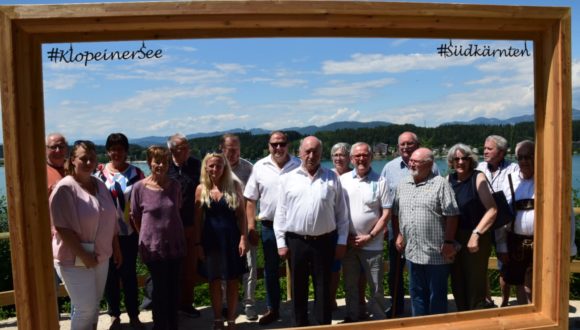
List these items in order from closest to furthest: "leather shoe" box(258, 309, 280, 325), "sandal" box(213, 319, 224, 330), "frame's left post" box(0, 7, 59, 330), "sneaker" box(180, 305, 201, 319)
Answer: "frame's left post" box(0, 7, 59, 330)
"sandal" box(213, 319, 224, 330)
"leather shoe" box(258, 309, 280, 325)
"sneaker" box(180, 305, 201, 319)

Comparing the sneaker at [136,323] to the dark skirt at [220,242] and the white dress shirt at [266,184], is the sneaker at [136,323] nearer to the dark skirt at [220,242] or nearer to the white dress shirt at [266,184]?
the dark skirt at [220,242]

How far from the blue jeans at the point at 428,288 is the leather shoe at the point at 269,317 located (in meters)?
1.34

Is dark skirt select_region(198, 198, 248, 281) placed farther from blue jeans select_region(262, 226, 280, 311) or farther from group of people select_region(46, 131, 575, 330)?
blue jeans select_region(262, 226, 280, 311)

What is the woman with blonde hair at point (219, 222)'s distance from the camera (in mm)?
4262

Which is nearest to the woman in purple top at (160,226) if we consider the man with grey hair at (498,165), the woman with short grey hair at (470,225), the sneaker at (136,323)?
the sneaker at (136,323)

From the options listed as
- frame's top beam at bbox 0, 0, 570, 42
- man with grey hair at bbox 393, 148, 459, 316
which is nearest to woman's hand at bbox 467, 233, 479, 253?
man with grey hair at bbox 393, 148, 459, 316

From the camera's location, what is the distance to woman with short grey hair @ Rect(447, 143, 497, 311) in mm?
4160

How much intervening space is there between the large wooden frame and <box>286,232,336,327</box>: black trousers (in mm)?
561

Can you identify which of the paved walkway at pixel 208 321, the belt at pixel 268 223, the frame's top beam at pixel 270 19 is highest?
the frame's top beam at pixel 270 19

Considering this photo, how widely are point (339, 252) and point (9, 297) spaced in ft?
10.4

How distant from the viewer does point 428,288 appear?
4320mm

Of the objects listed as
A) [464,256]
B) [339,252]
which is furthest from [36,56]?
[464,256]

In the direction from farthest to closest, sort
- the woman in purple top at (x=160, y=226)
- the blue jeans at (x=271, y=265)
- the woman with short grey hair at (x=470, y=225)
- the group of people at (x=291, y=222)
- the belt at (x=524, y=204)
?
the blue jeans at (x=271, y=265) → the belt at (x=524, y=204) → the woman with short grey hair at (x=470, y=225) → the woman in purple top at (x=160, y=226) → the group of people at (x=291, y=222)

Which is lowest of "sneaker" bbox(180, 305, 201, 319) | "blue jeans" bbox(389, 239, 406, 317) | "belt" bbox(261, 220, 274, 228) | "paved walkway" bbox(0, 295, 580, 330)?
"paved walkway" bbox(0, 295, 580, 330)
